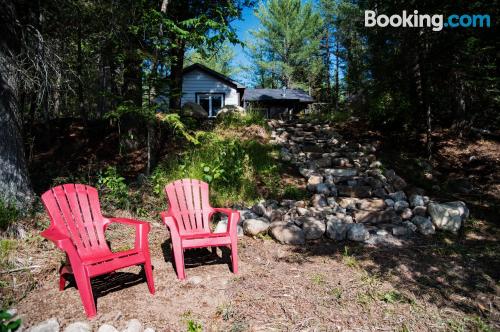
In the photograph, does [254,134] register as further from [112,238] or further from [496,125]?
[496,125]

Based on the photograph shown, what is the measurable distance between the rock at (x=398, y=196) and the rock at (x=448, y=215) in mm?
622

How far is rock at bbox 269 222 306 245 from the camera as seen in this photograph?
3980mm

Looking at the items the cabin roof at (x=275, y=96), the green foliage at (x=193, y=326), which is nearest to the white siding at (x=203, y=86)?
the cabin roof at (x=275, y=96)

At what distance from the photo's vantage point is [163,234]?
4.18 meters

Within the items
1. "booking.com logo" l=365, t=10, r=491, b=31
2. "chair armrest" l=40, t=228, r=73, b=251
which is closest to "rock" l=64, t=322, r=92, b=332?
"chair armrest" l=40, t=228, r=73, b=251

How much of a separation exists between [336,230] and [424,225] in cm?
128

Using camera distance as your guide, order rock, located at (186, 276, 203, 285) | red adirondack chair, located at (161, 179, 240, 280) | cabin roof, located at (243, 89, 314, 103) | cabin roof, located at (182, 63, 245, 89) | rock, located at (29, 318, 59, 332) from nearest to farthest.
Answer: rock, located at (29, 318, 59, 332) < rock, located at (186, 276, 203, 285) < red adirondack chair, located at (161, 179, 240, 280) < cabin roof, located at (182, 63, 245, 89) < cabin roof, located at (243, 89, 314, 103)

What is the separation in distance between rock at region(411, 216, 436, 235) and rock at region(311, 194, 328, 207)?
128 cm

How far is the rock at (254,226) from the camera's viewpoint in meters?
4.16

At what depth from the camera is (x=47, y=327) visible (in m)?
2.17

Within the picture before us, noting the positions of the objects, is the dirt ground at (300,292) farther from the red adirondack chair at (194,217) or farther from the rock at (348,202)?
the rock at (348,202)

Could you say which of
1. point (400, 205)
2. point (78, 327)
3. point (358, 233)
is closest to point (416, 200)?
point (400, 205)

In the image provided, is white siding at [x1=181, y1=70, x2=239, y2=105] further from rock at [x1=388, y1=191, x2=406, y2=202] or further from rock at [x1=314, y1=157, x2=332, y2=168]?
rock at [x1=388, y1=191, x2=406, y2=202]

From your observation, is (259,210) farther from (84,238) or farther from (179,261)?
(84,238)
